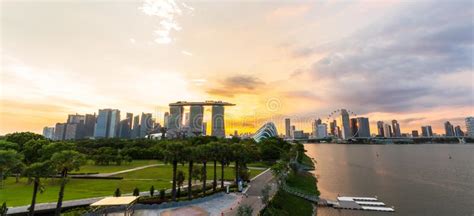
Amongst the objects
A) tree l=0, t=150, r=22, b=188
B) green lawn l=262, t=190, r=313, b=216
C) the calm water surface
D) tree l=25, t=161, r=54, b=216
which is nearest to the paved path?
green lawn l=262, t=190, r=313, b=216

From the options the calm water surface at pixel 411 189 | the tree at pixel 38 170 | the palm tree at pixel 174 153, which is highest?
the palm tree at pixel 174 153

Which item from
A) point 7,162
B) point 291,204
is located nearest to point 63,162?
point 7,162

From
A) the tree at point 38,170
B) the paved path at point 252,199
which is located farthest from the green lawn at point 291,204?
the tree at point 38,170

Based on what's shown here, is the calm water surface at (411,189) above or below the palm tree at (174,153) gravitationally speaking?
below

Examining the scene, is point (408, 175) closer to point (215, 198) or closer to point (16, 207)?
point (215, 198)

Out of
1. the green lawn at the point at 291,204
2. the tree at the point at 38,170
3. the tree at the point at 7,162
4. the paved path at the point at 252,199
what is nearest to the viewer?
the tree at the point at 7,162

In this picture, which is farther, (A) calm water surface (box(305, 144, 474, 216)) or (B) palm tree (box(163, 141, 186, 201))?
(A) calm water surface (box(305, 144, 474, 216))

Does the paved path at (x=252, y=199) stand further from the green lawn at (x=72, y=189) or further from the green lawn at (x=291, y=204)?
the green lawn at (x=72, y=189)

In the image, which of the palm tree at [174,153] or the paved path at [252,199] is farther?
the palm tree at [174,153]

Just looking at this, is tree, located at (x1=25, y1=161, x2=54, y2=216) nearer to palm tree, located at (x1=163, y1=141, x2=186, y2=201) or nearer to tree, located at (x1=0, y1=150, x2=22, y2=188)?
tree, located at (x1=0, y1=150, x2=22, y2=188)

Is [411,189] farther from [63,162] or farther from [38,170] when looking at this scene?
[38,170]

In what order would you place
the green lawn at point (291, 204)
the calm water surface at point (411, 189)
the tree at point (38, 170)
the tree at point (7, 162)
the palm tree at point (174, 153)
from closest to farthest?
the tree at point (7, 162) → the tree at point (38, 170) → the palm tree at point (174, 153) → the green lawn at point (291, 204) → the calm water surface at point (411, 189)
